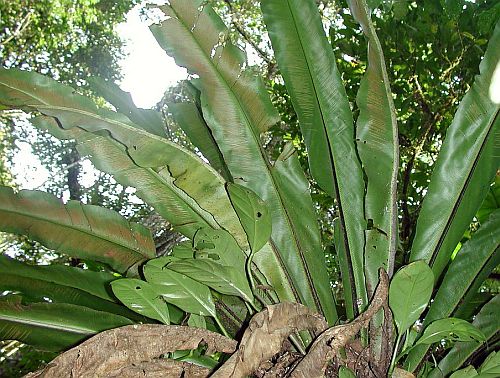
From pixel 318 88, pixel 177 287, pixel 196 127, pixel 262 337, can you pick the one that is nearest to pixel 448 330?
pixel 262 337

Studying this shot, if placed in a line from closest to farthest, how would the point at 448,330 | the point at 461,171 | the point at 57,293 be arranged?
the point at 448,330 → the point at 461,171 → the point at 57,293

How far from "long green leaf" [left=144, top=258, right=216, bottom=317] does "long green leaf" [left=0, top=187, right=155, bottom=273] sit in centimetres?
31

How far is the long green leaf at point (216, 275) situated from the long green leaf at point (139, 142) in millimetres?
165

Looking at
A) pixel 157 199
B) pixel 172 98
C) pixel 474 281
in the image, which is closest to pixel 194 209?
pixel 157 199

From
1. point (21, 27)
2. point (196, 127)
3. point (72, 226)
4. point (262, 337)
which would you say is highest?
point (21, 27)

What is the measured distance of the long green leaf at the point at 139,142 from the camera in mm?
952

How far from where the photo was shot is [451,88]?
101 inches

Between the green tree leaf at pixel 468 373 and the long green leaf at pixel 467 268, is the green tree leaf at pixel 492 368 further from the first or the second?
the long green leaf at pixel 467 268

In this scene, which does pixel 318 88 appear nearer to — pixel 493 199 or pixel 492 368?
pixel 492 368

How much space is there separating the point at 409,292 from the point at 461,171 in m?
0.35

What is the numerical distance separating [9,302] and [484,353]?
1.02 metres

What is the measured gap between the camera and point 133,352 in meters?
0.74

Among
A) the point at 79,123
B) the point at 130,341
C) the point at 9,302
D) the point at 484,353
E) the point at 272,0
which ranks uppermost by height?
the point at 272,0

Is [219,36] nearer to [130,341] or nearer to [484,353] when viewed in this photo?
[130,341]
